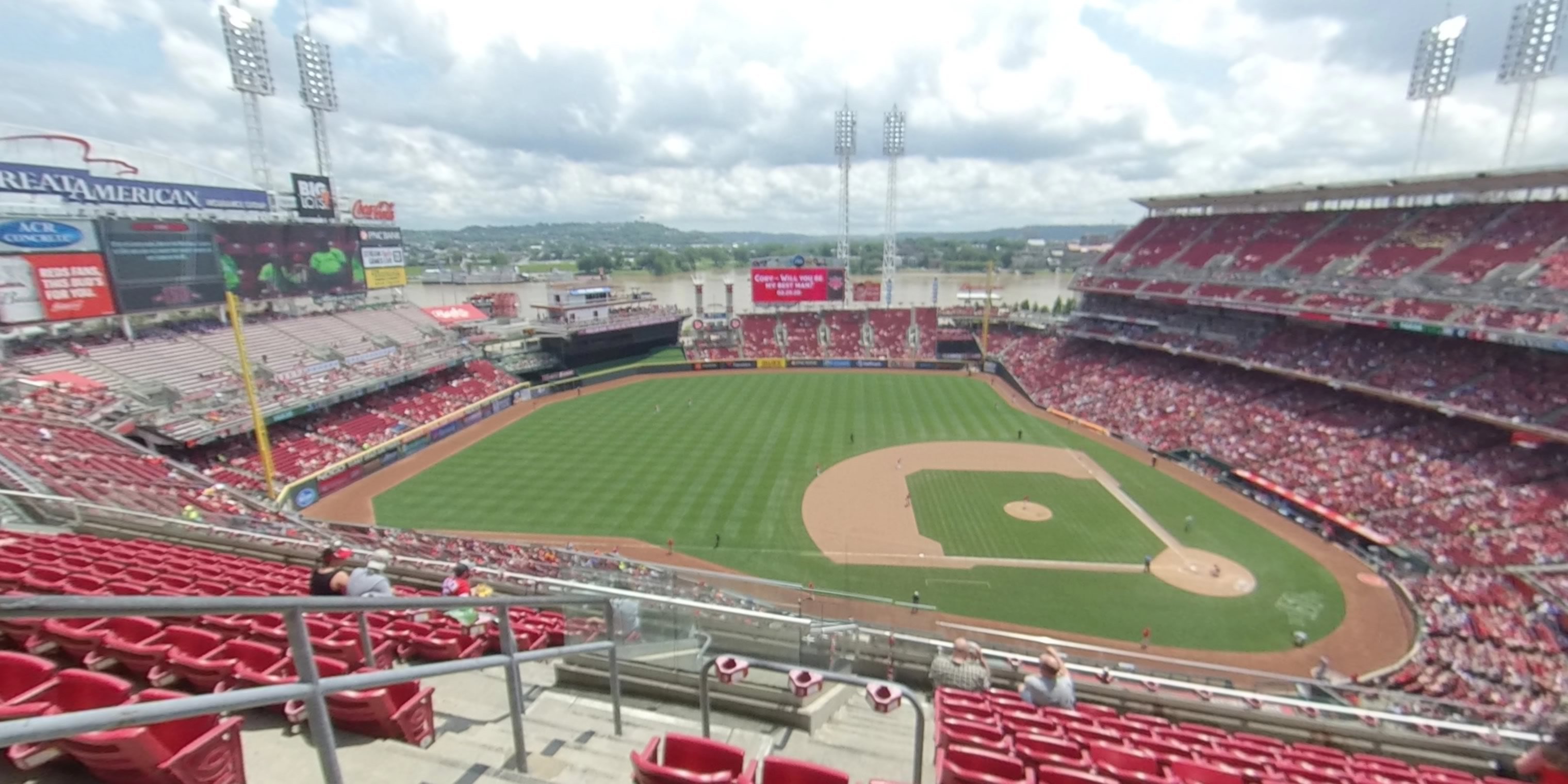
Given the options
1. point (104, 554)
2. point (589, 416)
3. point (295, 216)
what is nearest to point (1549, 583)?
point (104, 554)

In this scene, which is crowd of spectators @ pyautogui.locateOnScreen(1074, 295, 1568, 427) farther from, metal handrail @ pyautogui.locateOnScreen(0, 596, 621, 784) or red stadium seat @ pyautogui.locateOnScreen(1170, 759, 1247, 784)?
metal handrail @ pyautogui.locateOnScreen(0, 596, 621, 784)

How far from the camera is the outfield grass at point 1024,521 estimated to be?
2452 cm

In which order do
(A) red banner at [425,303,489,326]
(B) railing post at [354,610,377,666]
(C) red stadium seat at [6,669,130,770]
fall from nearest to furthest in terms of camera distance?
(C) red stadium seat at [6,669,130,770]
(B) railing post at [354,610,377,666]
(A) red banner at [425,303,489,326]

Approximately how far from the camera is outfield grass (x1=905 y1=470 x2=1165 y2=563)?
2452 cm

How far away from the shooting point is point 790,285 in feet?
204

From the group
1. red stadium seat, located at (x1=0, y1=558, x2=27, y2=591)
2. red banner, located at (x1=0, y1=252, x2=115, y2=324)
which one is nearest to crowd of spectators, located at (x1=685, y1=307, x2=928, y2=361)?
red banner, located at (x1=0, y1=252, x2=115, y2=324)

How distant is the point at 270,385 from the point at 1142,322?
50.2 m

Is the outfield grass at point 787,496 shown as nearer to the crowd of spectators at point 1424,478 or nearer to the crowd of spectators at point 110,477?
the crowd of spectators at point 1424,478

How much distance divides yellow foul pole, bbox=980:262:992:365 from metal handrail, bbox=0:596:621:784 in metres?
54.2

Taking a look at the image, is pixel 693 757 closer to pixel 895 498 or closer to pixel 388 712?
pixel 388 712

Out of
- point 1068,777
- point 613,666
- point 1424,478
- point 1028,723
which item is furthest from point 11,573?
point 1424,478

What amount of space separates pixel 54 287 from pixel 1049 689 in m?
39.8

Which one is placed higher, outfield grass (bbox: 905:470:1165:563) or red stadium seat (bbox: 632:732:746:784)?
red stadium seat (bbox: 632:732:746:784)

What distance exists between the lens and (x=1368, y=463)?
27.7m
